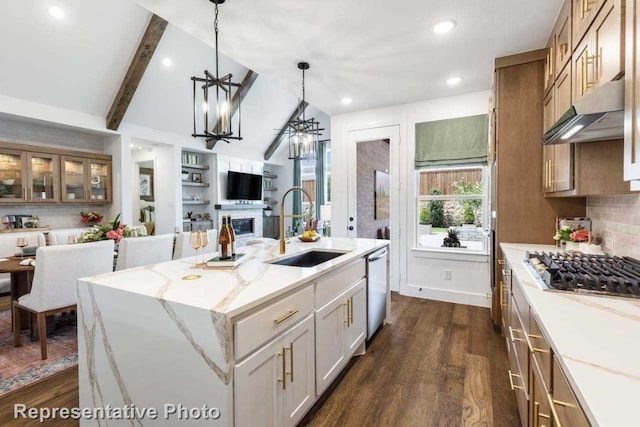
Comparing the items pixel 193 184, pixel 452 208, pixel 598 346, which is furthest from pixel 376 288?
pixel 193 184

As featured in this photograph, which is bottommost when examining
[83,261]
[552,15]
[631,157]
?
[83,261]

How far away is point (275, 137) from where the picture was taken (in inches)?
331

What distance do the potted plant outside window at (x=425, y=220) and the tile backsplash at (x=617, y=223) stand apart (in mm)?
1905

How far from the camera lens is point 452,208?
4.13 meters

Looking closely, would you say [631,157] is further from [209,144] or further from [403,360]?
[209,144]

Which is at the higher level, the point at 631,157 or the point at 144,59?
the point at 144,59

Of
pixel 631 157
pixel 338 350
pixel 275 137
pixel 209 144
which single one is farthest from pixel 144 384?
pixel 275 137

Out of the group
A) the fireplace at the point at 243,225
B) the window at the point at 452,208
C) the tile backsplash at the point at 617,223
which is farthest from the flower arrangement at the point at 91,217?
the tile backsplash at the point at 617,223

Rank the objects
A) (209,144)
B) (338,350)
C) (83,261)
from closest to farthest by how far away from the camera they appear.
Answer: (338,350) → (83,261) → (209,144)

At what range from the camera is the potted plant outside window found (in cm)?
427

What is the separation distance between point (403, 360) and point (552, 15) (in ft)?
9.73

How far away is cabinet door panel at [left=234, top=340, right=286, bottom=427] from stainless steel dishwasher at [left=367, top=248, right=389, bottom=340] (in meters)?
1.41

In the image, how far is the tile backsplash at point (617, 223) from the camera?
179 cm

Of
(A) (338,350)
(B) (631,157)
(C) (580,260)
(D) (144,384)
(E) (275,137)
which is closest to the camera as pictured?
(B) (631,157)
